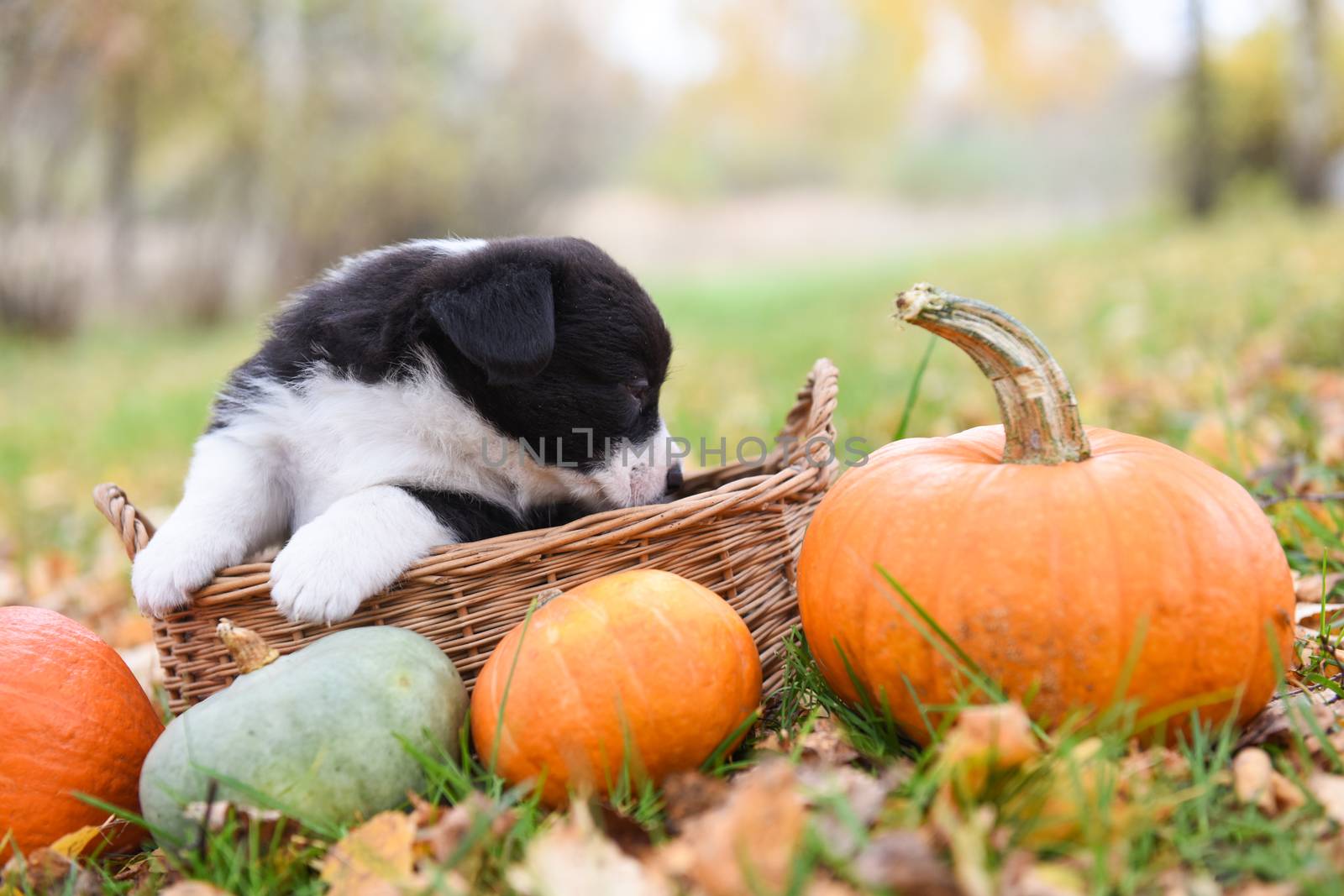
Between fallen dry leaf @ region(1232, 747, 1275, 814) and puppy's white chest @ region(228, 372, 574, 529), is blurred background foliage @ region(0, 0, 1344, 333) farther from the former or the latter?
fallen dry leaf @ region(1232, 747, 1275, 814)

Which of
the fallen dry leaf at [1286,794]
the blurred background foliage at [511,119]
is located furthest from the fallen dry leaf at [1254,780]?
the blurred background foliage at [511,119]

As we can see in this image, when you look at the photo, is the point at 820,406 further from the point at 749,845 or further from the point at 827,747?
the point at 749,845

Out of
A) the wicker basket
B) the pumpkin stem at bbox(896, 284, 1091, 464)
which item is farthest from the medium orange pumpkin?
the pumpkin stem at bbox(896, 284, 1091, 464)

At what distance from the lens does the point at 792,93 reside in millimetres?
28328

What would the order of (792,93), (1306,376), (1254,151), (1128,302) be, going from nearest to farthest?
1. (1306,376)
2. (1128,302)
3. (1254,151)
4. (792,93)

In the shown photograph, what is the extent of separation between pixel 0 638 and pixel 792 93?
28.7 m

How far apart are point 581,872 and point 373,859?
1.27ft

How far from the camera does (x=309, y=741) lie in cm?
168

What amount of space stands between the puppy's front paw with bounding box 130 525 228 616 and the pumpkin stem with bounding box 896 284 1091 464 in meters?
1.54

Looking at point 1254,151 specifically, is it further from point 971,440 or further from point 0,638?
point 0,638

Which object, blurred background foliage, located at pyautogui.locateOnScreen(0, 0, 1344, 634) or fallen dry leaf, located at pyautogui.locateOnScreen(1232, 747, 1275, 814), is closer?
fallen dry leaf, located at pyautogui.locateOnScreen(1232, 747, 1275, 814)

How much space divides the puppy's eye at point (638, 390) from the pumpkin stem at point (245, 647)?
3.50ft

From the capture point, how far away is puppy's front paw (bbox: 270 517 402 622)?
6.45ft

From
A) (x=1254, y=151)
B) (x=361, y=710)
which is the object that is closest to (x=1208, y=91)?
(x=1254, y=151)
